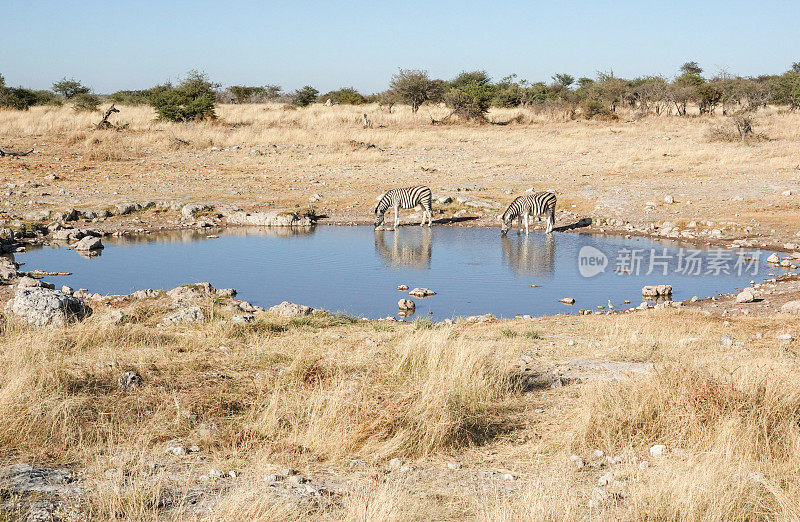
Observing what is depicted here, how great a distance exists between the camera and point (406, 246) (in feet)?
56.0

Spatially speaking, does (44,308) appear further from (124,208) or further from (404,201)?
(124,208)

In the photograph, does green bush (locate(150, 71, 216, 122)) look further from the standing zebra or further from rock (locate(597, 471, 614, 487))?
rock (locate(597, 471, 614, 487))

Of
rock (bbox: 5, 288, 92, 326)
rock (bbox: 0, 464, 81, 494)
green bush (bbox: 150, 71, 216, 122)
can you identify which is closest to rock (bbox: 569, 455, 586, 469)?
rock (bbox: 0, 464, 81, 494)

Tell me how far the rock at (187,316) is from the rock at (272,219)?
10.0 meters

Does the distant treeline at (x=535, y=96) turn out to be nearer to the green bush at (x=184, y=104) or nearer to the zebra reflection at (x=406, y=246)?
the green bush at (x=184, y=104)

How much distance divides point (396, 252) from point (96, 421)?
36.2ft

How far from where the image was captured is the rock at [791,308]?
10617 millimetres

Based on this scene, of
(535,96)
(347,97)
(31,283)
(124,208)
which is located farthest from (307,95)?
(31,283)

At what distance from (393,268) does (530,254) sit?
125 inches

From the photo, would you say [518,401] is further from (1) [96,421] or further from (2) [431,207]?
(2) [431,207]

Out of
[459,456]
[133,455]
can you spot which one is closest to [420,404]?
[459,456]

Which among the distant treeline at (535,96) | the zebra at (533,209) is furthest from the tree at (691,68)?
the zebra at (533,209)

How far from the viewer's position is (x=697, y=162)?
82.1 ft

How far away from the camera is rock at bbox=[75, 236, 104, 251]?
53.6 feet
